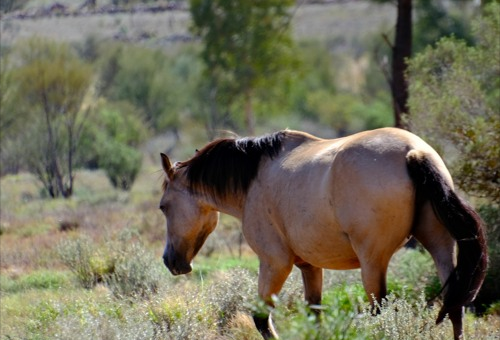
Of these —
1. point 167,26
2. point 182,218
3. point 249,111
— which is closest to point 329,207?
point 182,218

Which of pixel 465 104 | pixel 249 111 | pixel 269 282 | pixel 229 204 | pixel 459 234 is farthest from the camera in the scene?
pixel 249 111

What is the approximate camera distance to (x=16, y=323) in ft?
30.6

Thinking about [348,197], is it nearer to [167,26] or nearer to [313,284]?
[313,284]

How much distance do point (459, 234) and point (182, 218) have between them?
3.03m

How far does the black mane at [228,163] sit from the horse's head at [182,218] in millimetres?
Answer: 130

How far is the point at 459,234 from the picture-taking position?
20.9 feet

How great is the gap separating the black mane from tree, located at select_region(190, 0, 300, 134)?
27718 millimetres

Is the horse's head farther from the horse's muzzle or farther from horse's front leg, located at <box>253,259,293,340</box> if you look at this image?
horse's front leg, located at <box>253,259,293,340</box>

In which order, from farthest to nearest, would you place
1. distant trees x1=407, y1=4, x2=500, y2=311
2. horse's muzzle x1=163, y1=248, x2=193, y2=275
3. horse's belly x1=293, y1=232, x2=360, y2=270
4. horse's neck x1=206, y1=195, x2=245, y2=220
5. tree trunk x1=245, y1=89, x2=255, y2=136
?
tree trunk x1=245, y1=89, x2=255, y2=136 → distant trees x1=407, y1=4, x2=500, y2=311 → horse's muzzle x1=163, y1=248, x2=193, y2=275 → horse's neck x1=206, y1=195, x2=245, y2=220 → horse's belly x1=293, y1=232, x2=360, y2=270

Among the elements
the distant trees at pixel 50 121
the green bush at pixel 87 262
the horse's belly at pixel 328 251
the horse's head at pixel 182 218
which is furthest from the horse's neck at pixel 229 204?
the distant trees at pixel 50 121

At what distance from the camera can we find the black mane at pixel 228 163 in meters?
8.02

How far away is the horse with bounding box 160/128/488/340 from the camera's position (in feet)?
21.0

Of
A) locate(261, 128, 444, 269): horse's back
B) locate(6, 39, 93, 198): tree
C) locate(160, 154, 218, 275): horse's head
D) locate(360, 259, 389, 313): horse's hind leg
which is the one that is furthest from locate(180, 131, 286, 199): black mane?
locate(6, 39, 93, 198): tree

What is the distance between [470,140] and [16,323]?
6091 mm
